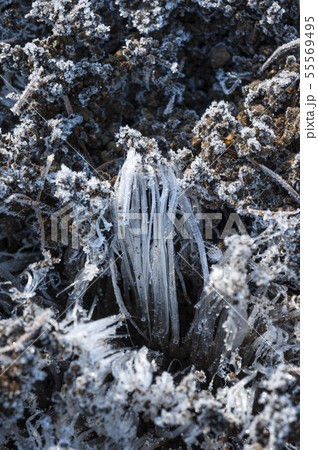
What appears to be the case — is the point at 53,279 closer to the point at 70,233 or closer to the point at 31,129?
the point at 70,233

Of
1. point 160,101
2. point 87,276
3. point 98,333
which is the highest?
point 160,101

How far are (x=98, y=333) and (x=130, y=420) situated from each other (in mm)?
226

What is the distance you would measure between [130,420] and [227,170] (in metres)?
0.76

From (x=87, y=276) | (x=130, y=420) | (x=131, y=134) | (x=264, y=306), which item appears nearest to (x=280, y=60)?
(x=131, y=134)

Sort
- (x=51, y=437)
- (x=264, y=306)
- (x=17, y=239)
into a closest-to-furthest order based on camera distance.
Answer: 1. (x=51, y=437)
2. (x=264, y=306)
3. (x=17, y=239)

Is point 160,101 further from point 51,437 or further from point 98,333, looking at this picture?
point 51,437

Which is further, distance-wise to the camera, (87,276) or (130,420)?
(87,276)

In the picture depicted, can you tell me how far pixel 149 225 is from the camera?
138 centimetres

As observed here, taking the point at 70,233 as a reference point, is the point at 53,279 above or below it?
below

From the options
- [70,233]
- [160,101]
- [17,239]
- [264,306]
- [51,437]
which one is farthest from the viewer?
[160,101]

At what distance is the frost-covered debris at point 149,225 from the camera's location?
3.75 ft

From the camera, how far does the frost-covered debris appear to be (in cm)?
114

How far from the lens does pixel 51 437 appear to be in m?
1.16

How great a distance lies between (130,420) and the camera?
46.1 inches
